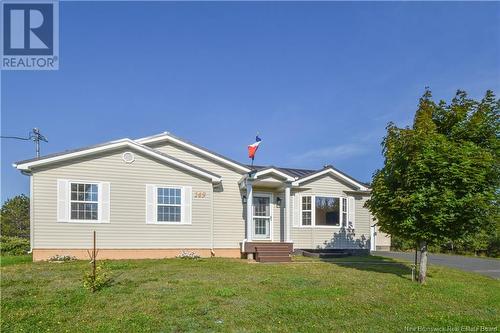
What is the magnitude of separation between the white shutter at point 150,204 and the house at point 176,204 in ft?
0.13

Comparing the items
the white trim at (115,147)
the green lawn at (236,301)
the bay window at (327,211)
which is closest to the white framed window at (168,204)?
the white trim at (115,147)

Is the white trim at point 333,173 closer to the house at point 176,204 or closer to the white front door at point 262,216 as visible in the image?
the house at point 176,204

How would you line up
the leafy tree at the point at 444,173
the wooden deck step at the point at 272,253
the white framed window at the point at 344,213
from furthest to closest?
the white framed window at the point at 344,213, the wooden deck step at the point at 272,253, the leafy tree at the point at 444,173

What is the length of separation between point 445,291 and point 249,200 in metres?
8.73

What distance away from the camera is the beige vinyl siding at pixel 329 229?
1875 cm

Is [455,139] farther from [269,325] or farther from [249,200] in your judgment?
[249,200]

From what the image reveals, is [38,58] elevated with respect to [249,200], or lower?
elevated

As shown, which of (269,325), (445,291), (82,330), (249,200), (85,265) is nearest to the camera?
(82,330)

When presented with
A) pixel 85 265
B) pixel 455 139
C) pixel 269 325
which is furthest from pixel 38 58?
pixel 455 139

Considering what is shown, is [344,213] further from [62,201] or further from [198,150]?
[62,201]

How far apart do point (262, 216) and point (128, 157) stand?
6804 millimetres

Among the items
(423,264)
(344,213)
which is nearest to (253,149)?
(344,213)

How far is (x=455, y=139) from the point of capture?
10.3 metres

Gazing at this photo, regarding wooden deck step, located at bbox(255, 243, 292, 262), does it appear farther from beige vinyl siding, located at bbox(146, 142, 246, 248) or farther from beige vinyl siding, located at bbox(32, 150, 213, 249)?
beige vinyl siding, located at bbox(32, 150, 213, 249)
